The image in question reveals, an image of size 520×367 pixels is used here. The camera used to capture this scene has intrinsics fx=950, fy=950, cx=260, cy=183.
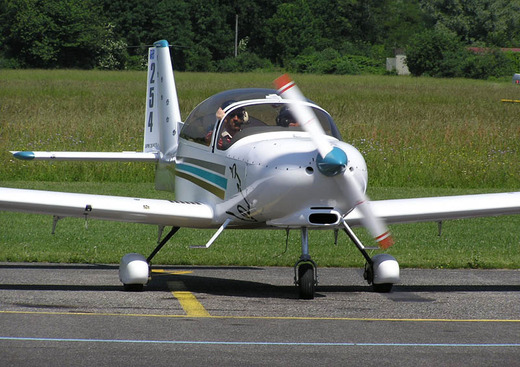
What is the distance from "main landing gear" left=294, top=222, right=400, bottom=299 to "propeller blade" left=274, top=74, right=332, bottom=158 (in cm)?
94

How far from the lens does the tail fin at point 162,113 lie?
12.6 metres

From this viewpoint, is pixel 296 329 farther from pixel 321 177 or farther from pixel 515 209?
pixel 515 209

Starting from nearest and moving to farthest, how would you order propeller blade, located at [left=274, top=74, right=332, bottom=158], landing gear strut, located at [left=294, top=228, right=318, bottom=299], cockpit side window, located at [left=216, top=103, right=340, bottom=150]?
propeller blade, located at [left=274, top=74, right=332, bottom=158] → landing gear strut, located at [left=294, top=228, right=318, bottom=299] → cockpit side window, located at [left=216, top=103, right=340, bottom=150]

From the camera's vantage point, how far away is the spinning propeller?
8203mm

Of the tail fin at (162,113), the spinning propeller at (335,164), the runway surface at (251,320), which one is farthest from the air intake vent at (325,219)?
the tail fin at (162,113)

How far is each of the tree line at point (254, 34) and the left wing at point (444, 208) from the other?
5028cm

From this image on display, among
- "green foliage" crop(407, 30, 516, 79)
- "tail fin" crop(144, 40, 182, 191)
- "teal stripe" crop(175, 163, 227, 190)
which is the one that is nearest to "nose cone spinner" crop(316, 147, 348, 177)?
"teal stripe" crop(175, 163, 227, 190)

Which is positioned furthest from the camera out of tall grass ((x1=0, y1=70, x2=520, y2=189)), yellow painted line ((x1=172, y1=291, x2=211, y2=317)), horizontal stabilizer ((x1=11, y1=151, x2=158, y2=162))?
tall grass ((x1=0, y1=70, x2=520, y2=189))

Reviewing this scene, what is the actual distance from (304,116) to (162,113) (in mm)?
4902

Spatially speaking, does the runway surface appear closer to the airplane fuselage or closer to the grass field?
the airplane fuselage

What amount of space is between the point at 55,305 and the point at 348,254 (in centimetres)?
559

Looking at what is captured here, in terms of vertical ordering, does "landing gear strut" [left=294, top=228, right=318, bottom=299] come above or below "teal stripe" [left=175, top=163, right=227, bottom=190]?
below

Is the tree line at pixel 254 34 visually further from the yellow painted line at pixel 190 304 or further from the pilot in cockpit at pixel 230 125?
the yellow painted line at pixel 190 304

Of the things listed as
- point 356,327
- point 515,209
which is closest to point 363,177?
point 356,327
